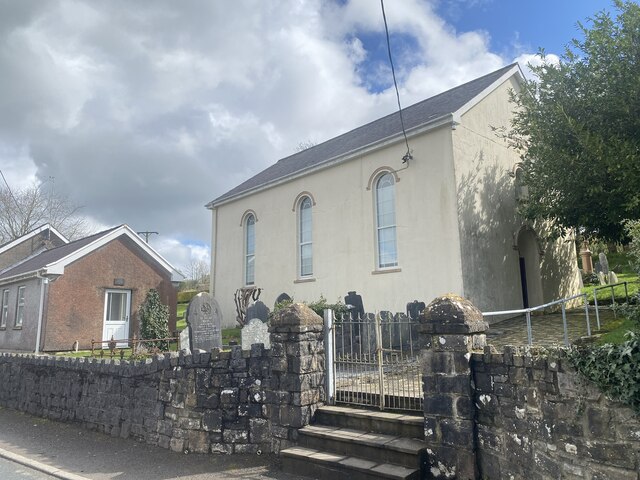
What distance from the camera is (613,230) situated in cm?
1303

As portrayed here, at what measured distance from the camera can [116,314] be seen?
68.3 feet

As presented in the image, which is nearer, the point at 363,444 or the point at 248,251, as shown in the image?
the point at 363,444

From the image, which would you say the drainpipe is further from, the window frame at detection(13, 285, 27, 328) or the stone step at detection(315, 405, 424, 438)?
the stone step at detection(315, 405, 424, 438)

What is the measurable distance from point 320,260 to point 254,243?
191 inches

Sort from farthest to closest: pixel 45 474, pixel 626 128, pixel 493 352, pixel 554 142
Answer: pixel 554 142 < pixel 626 128 < pixel 45 474 < pixel 493 352

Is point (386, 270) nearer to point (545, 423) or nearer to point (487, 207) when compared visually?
point (487, 207)

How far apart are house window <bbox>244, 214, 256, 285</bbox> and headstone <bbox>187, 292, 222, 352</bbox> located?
9192 mm

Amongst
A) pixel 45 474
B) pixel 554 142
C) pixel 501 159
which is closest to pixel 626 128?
pixel 554 142

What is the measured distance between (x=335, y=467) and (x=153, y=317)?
16.5 m

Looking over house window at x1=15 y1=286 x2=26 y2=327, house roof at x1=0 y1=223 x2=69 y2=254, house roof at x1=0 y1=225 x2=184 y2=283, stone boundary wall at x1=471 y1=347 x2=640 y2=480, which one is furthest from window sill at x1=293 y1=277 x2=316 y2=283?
house roof at x1=0 y1=223 x2=69 y2=254

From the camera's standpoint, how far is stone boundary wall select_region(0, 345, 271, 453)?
740 cm

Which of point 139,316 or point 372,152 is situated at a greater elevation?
point 372,152

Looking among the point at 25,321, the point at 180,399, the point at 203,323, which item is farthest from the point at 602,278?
the point at 25,321

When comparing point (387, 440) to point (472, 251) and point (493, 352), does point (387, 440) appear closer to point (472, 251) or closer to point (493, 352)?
point (493, 352)
